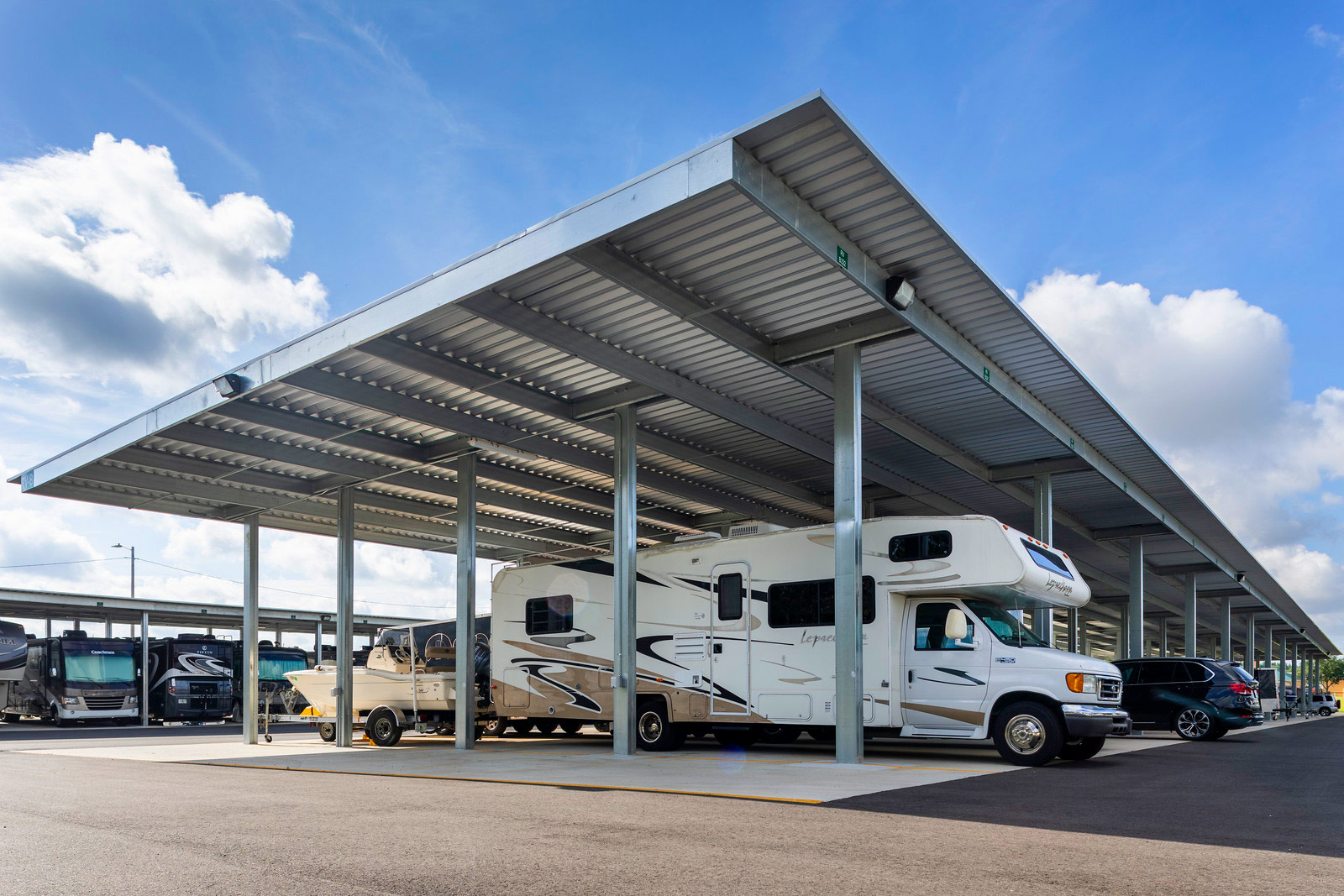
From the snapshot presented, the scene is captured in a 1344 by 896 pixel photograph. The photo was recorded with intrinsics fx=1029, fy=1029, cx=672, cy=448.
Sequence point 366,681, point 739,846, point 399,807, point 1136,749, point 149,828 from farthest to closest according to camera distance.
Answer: point 366,681
point 1136,749
point 399,807
point 149,828
point 739,846

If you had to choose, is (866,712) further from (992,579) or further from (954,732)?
(992,579)

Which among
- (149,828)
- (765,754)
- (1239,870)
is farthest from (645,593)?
(1239,870)

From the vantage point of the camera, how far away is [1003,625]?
41.9 ft

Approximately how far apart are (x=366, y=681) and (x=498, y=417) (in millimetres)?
5877

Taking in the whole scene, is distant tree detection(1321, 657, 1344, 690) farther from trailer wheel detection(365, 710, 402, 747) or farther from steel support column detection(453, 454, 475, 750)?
trailer wheel detection(365, 710, 402, 747)

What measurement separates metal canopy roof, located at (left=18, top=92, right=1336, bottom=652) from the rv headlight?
14.3 feet

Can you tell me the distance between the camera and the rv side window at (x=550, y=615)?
16.8 metres

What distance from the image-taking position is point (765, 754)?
14.5 m

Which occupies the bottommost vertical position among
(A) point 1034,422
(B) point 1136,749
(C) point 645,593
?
(B) point 1136,749

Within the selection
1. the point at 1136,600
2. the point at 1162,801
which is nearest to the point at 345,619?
the point at 1162,801

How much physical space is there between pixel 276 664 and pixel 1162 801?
30.3 m

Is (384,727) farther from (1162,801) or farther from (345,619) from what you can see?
(1162,801)

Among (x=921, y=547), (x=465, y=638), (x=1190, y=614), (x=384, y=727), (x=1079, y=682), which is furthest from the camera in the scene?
(x=1190, y=614)

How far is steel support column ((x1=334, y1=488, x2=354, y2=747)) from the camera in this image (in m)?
18.1
